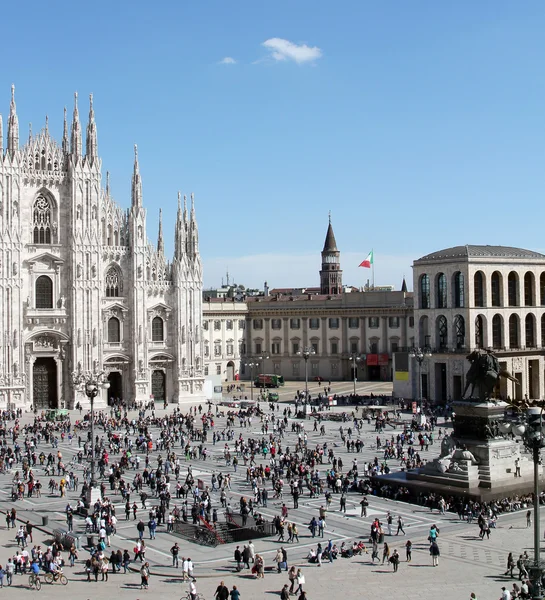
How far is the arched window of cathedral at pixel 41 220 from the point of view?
241ft

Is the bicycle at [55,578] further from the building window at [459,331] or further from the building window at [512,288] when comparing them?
the building window at [512,288]

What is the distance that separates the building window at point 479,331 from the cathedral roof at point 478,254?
5145 millimetres

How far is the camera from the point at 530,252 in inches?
3157

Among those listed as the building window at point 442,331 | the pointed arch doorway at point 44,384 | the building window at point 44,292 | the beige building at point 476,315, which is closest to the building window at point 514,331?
the beige building at point 476,315

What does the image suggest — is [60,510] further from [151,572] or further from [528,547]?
[528,547]

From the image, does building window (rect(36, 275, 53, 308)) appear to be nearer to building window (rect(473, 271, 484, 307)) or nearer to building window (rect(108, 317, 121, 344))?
building window (rect(108, 317, 121, 344))

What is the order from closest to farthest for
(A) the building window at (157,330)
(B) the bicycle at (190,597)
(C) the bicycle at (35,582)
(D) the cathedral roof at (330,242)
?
1. (B) the bicycle at (190,597)
2. (C) the bicycle at (35,582)
3. (A) the building window at (157,330)
4. (D) the cathedral roof at (330,242)

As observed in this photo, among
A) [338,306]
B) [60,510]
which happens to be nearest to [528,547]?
[60,510]

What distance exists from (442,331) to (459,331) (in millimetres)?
1796

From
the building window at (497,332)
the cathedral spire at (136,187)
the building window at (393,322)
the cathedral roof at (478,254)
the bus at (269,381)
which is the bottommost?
the bus at (269,381)

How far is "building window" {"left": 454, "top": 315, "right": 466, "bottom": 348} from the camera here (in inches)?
2960

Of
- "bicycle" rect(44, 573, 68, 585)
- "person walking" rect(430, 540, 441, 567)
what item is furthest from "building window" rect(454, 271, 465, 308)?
"bicycle" rect(44, 573, 68, 585)

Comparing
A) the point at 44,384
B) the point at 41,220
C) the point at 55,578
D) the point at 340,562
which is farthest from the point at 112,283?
the point at 55,578

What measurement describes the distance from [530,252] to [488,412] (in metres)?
42.6
